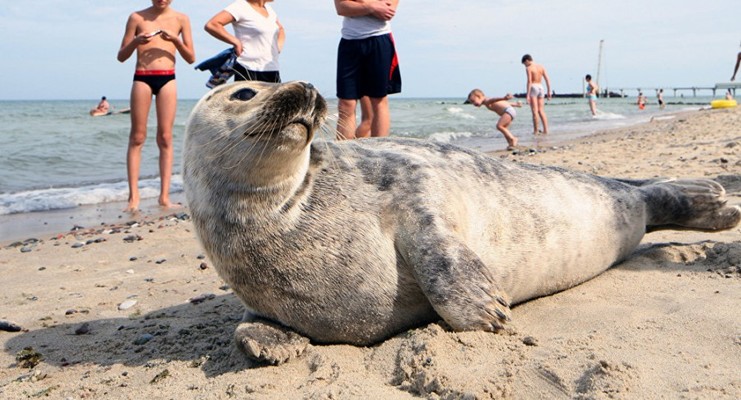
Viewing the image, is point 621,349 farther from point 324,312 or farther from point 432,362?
point 324,312

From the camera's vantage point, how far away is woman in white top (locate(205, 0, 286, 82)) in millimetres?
6023

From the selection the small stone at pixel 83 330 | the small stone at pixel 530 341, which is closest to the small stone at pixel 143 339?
the small stone at pixel 83 330

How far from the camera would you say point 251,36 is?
6164 mm

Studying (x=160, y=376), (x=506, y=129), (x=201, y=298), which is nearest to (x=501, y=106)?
(x=506, y=129)

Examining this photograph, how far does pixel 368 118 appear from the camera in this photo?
6.09m

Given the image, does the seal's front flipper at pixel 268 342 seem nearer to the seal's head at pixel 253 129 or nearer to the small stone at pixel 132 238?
the seal's head at pixel 253 129

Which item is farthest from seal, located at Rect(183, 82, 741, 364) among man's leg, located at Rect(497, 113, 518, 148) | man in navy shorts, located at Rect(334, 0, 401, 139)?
man's leg, located at Rect(497, 113, 518, 148)

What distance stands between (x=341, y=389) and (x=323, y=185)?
87cm

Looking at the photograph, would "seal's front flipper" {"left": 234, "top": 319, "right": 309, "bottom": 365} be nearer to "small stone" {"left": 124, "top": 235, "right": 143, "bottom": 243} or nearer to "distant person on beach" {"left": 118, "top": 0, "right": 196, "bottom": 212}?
"small stone" {"left": 124, "top": 235, "right": 143, "bottom": 243}

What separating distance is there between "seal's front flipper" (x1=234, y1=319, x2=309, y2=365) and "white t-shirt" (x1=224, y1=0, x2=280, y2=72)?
3.61m

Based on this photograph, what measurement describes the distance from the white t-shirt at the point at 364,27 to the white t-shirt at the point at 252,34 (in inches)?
30.5

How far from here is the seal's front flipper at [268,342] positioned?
2.72 meters

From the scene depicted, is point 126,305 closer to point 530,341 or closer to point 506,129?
point 530,341

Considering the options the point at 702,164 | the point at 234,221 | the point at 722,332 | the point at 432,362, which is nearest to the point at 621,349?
the point at 722,332
